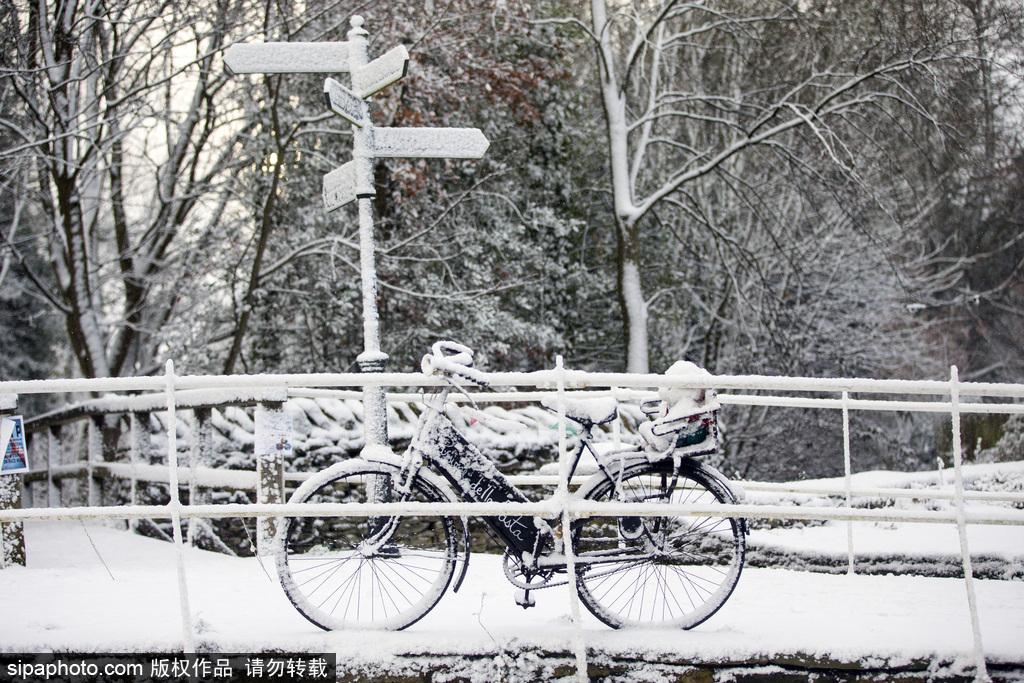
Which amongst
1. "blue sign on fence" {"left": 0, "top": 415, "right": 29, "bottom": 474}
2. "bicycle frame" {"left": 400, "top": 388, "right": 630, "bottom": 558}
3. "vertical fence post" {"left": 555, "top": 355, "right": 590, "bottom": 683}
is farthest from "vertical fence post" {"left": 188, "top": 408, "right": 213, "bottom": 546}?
"vertical fence post" {"left": 555, "top": 355, "right": 590, "bottom": 683}

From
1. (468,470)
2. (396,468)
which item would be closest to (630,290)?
(468,470)

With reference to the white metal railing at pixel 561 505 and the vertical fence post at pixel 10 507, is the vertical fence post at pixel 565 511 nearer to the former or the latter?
the white metal railing at pixel 561 505

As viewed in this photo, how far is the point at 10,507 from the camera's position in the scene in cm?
505

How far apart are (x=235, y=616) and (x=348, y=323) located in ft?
30.5

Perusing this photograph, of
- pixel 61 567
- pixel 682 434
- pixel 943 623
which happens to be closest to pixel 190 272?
pixel 61 567

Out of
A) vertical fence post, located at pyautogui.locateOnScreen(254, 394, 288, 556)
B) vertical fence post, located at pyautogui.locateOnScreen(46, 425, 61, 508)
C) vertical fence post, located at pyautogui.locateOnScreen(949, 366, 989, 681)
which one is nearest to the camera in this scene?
vertical fence post, located at pyautogui.locateOnScreen(949, 366, 989, 681)

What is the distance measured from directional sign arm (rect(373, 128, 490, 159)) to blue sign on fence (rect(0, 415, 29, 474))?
2.48m

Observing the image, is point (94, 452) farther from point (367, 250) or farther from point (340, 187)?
point (367, 250)

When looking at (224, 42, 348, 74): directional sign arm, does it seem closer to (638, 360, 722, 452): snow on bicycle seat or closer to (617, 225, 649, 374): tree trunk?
(638, 360, 722, 452): snow on bicycle seat

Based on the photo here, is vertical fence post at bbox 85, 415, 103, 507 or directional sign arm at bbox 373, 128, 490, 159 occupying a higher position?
directional sign arm at bbox 373, 128, 490, 159

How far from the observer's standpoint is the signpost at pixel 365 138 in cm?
475

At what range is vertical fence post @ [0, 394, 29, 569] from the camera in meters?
4.95

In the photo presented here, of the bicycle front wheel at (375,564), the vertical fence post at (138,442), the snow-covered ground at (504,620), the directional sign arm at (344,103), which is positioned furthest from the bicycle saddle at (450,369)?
the vertical fence post at (138,442)

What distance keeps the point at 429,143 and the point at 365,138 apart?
38 centimetres
